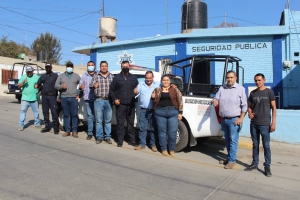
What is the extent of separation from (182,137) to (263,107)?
1884 mm

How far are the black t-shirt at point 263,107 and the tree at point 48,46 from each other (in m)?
53.6

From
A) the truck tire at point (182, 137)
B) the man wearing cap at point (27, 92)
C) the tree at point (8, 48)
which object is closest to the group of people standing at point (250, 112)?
the truck tire at point (182, 137)

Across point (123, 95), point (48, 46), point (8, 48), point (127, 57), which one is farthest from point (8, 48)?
point (123, 95)

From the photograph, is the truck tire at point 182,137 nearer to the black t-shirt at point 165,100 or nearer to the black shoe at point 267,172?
the black t-shirt at point 165,100

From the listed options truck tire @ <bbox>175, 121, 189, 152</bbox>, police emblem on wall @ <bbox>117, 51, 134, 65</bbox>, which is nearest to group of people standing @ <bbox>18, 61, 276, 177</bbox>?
truck tire @ <bbox>175, 121, 189, 152</bbox>

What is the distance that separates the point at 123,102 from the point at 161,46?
861 cm

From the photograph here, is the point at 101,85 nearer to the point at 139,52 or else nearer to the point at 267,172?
the point at 267,172

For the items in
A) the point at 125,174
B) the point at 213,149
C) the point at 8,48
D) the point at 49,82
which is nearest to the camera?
the point at 125,174

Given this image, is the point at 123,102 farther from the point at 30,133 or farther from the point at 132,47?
the point at 132,47

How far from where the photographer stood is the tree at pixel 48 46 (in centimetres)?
5431

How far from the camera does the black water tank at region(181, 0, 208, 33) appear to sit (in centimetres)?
1539

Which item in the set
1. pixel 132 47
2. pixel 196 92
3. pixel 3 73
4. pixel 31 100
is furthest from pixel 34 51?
pixel 196 92

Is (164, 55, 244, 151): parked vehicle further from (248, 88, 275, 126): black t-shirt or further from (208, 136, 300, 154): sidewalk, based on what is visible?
(208, 136, 300, 154): sidewalk

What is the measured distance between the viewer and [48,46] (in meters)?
55.0
